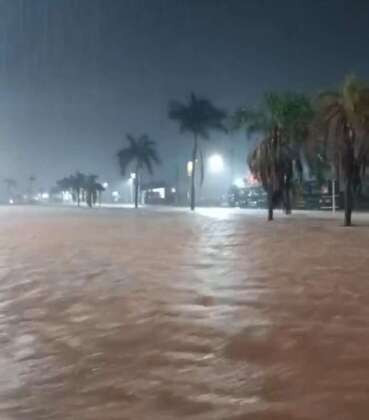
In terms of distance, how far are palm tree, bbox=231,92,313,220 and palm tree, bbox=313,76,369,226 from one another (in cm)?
442

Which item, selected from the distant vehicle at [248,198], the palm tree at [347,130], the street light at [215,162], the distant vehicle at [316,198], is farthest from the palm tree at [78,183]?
the palm tree at [347,130]

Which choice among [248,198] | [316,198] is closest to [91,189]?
[248,198]

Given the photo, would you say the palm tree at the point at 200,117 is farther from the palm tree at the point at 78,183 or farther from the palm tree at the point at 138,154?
the palm tree at the point at 78,183

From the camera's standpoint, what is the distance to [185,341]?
5133 mm

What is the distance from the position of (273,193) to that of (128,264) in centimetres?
1735

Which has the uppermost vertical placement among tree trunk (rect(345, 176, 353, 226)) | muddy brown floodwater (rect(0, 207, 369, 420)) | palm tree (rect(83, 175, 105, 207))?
palm tree (rect(83, 175, 105, 207))

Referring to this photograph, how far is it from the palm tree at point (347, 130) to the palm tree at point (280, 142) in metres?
4.42

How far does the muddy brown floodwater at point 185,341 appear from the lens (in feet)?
12.0

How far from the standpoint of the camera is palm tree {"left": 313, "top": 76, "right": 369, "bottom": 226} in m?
20.1

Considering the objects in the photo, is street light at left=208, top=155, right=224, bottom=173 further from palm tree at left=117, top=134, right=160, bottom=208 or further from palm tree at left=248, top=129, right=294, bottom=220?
palm tree at left=248, top=129, right=294, bottom=220

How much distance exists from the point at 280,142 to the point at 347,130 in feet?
19.5

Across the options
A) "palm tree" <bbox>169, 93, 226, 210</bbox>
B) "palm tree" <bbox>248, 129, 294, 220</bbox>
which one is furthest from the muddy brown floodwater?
"palm tree" <bbox>169, 93, 226, 210</bbox>

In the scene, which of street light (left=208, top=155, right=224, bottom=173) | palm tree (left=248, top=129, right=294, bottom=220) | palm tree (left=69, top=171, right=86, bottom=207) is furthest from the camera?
palm tree (left=69, top=171, right=86, bottom=207)

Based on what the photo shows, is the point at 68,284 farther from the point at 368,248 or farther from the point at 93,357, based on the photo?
the point at 368,248
